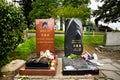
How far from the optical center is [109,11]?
25.6 m

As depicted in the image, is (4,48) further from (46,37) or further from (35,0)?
(35,0)

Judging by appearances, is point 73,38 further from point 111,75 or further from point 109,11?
point 109,11

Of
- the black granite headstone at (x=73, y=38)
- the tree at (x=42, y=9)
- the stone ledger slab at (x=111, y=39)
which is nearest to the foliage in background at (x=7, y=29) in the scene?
the black granite headstone at (x=73, y=38)

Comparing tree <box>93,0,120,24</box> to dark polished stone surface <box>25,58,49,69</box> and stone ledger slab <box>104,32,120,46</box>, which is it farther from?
dark polished stone surface <box>25,58,49,69</box>

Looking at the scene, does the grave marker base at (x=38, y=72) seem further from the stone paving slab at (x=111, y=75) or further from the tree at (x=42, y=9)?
the tree at (x=42, y=9)

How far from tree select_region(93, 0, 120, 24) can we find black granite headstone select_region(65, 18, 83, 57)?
1031cm

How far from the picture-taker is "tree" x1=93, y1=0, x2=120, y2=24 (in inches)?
888

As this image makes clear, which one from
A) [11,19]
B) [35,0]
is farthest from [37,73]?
[35,0]

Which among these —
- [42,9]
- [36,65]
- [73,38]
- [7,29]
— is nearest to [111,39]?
[73,38]

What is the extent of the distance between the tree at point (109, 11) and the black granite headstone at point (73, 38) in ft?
33.8

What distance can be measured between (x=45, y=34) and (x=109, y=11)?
14.4m

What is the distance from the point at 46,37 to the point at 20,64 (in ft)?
7.13

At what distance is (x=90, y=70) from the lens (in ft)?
30.2

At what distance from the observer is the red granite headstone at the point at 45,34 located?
1251cm
